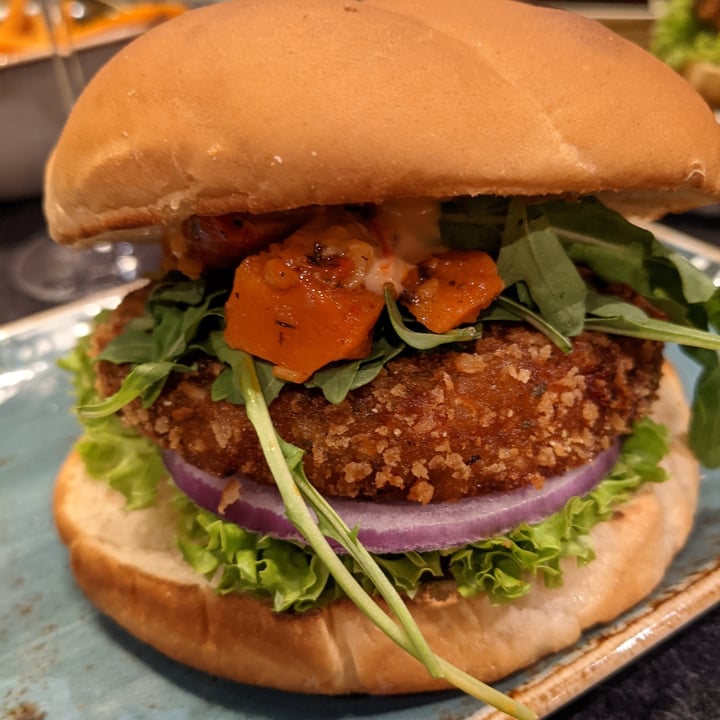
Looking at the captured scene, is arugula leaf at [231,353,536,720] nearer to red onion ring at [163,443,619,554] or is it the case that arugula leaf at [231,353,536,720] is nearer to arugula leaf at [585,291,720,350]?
red onion ring at [163,443,619,554]

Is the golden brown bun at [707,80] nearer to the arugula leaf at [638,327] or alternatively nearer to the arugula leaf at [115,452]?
the arugula leaf at [638,327]

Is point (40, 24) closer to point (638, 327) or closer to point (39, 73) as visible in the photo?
point (39, 73)

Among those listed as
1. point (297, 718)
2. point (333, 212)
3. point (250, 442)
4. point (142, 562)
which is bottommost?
point (297, 718)

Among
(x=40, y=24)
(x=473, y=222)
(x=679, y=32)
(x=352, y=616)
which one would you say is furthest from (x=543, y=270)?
(x=679, y=32)

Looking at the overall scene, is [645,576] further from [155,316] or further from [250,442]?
[155,316]

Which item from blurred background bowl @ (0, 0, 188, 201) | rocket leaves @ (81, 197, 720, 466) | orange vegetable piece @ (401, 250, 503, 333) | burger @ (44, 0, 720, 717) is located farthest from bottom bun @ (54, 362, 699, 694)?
blurred background bowl @ (0, 0, 188, 201)

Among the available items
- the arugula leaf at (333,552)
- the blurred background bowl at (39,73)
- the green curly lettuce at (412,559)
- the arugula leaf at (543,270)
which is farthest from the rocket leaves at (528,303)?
the blurred background bowl at (39,73)

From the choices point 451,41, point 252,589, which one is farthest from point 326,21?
point 252,589
